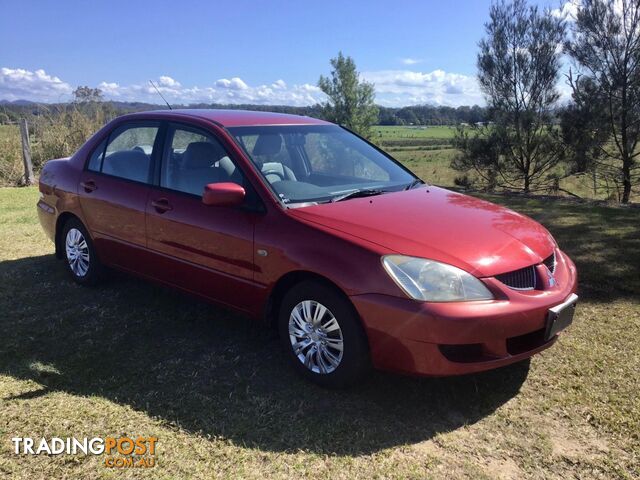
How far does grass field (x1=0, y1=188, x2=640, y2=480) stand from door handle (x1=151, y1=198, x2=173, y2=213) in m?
0.93

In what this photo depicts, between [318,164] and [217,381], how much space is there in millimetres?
1864

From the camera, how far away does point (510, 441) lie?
2.81m

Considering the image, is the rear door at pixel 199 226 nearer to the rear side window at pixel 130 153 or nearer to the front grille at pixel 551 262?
the rear side window at pixel 130 153

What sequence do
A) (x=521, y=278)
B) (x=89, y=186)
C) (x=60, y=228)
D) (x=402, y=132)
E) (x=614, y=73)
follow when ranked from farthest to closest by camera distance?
(x=402, y=132) → (x=614, y=73) → (x=60, y=228) → (x=89, y=186) → (x=521, y=278)

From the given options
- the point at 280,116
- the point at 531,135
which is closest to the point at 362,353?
the point at 280,116

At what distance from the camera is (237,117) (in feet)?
14.1

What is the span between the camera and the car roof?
412 cm

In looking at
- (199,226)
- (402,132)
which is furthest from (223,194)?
(402,132)

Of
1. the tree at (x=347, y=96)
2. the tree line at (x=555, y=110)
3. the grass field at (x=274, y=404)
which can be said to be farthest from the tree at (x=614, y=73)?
the tree at (x=347, y=96)

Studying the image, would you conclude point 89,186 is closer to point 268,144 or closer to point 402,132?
point 268,144

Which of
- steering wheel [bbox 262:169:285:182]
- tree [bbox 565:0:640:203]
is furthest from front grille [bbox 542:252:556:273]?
tree [bbox 565:0:640:203]

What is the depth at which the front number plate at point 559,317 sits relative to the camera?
9.87 feet

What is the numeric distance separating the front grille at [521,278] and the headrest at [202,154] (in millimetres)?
2105

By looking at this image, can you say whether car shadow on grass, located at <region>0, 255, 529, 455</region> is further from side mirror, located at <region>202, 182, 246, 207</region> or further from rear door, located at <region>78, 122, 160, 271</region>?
side mirror, located at <region>202, 182, 246, 207</region>
